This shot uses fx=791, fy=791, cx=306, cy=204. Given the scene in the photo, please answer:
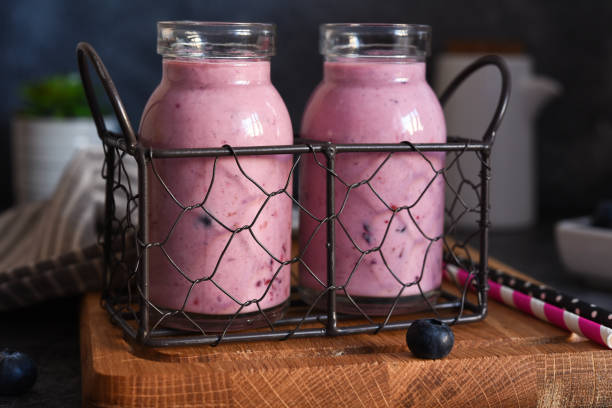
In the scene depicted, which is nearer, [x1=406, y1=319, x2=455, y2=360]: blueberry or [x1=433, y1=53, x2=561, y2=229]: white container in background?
[x1=406, y1=319, x2=455, y2=360]: blueberry

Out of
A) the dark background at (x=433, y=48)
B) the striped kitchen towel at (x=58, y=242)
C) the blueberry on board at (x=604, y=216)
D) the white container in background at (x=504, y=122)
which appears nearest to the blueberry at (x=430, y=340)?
the striped kitchen towel at (x=58, y=242)

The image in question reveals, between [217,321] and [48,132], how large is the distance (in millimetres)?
830

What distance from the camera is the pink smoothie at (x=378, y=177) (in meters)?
0.71

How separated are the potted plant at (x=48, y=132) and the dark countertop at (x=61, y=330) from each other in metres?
0.48

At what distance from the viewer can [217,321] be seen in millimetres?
681

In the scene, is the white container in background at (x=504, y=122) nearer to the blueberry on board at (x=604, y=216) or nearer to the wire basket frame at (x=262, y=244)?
the blueberry on board at (x=604, y=216)

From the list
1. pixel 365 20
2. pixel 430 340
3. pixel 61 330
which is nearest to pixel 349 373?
pixel 430 340

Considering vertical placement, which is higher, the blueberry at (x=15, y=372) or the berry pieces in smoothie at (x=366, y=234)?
the berry pieces in smoothie at (x=366, y=234)

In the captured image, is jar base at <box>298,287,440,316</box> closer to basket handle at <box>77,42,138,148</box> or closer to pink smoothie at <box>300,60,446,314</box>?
pink smoothie at <box>300,60,446,314</box>

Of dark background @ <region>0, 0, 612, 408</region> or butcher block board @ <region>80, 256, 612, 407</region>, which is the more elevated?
dark background @ <region>0, 0, 612, 408</region>

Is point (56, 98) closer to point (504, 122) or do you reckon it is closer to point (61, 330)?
point (61, 330)

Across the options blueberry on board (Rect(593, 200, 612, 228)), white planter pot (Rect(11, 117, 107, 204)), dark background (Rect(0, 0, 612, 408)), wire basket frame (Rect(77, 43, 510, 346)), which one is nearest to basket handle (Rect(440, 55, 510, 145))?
wire basket frame (Rect(77, 43, 510, 346))

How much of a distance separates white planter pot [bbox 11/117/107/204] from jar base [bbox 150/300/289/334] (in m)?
0.76

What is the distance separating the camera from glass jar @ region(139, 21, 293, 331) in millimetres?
652
